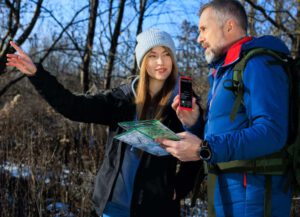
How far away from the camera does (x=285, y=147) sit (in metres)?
1.75

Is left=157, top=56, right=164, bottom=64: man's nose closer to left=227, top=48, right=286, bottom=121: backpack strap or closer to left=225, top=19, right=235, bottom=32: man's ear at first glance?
left=225, top=19, right=235, bottom=32: man's ear

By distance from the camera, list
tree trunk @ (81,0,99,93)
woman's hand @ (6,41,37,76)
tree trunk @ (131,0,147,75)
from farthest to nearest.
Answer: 1. tree trunk @ (131,0,147,75)
2. tree trunk @ (81,0,99,93)
3. woman's hand @ (6,41,37,76)

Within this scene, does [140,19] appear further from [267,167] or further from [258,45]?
[267,167]

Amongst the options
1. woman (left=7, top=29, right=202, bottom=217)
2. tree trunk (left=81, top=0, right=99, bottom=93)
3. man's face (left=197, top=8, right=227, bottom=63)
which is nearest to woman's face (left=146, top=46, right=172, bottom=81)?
woman (left=7, top=29, right=202, bottom=217)

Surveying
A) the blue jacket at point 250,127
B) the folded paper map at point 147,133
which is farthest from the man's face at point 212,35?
the folded paper map at point 147,133

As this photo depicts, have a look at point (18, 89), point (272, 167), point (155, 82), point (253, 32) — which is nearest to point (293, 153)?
point (272, 167)

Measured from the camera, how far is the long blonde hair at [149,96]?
2.65 m

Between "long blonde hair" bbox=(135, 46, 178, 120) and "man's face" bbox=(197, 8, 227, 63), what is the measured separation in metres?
0.67

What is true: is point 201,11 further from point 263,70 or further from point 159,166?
point 159,166

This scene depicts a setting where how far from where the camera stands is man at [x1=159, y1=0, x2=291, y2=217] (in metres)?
1.63

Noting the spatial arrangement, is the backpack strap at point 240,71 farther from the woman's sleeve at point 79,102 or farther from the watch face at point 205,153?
the woman's sleeve at point 79,102

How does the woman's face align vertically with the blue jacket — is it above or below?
above

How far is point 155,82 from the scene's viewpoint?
2.76 meters

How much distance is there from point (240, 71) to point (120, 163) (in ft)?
3.69
